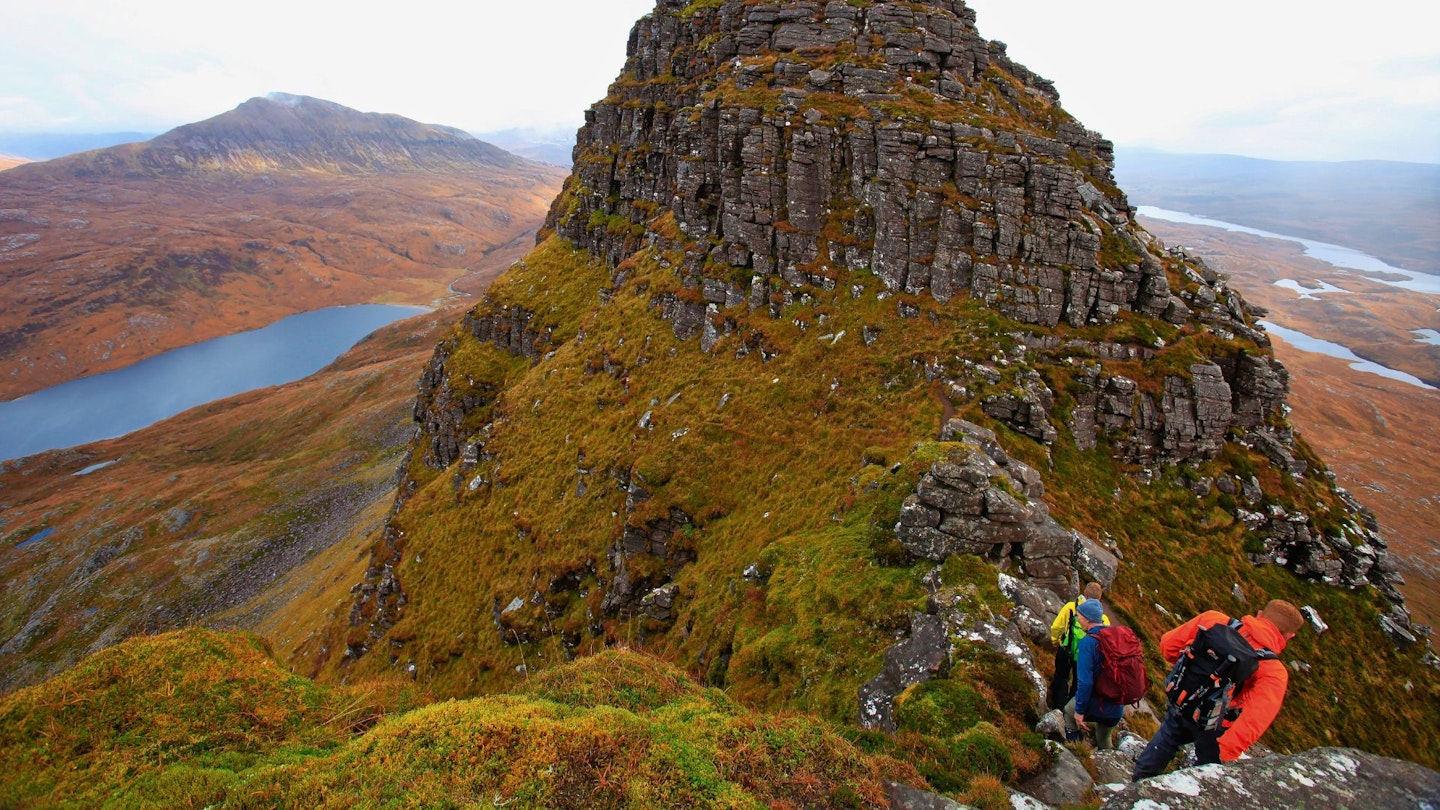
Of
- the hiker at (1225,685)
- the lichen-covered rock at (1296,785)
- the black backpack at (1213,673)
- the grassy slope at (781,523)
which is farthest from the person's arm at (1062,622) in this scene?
the lichen-covered rock at (1296,785)

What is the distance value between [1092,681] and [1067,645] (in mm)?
924

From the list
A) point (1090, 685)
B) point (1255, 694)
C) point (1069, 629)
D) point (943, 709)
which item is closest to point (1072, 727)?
point (1090, 685)

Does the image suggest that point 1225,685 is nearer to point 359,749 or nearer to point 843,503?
point 359,749

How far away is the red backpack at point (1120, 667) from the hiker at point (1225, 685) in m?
1.58

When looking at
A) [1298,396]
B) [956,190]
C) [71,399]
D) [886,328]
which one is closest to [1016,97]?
[956,190]

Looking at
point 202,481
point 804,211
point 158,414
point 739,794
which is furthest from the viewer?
point 158,414

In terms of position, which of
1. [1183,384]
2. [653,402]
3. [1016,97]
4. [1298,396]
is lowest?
[1298,396]

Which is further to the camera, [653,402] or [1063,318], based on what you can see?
[653,402]

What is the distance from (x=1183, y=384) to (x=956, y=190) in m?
17.3

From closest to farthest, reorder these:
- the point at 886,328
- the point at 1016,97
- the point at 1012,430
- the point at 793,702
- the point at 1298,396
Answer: the point at 793,702, the point at 1012,430, the point at 886,328, the point at 1016,97, the point at 1298,396

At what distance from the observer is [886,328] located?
35906 millimetres

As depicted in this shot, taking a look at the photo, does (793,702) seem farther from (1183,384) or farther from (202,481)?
(202,481)

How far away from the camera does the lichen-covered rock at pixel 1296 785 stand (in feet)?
25.8

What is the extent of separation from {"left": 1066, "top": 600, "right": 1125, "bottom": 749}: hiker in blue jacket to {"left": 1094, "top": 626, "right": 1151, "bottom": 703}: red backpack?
118 millimetres
